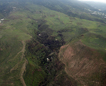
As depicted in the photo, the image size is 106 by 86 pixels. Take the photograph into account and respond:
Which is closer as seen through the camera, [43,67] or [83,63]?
[83,63]

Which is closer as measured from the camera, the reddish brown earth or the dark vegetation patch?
the reddish brown earth

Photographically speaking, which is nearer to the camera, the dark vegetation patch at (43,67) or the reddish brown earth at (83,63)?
the reddish brown earth at (83,63)

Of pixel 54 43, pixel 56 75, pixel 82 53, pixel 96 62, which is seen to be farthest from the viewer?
pixel 54 43

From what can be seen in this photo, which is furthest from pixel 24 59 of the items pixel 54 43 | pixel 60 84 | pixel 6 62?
pixel 54 43

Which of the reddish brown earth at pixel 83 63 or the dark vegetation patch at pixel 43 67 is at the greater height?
the reddish brown earth at pixel 83 63

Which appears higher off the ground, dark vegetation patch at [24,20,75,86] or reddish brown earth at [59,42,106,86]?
reddish brown earth at [59,42,106,86]

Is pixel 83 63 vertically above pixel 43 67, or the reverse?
pixel 83 63

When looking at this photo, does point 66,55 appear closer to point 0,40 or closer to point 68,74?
point 68,74

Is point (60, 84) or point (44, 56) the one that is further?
point (44, 56)
